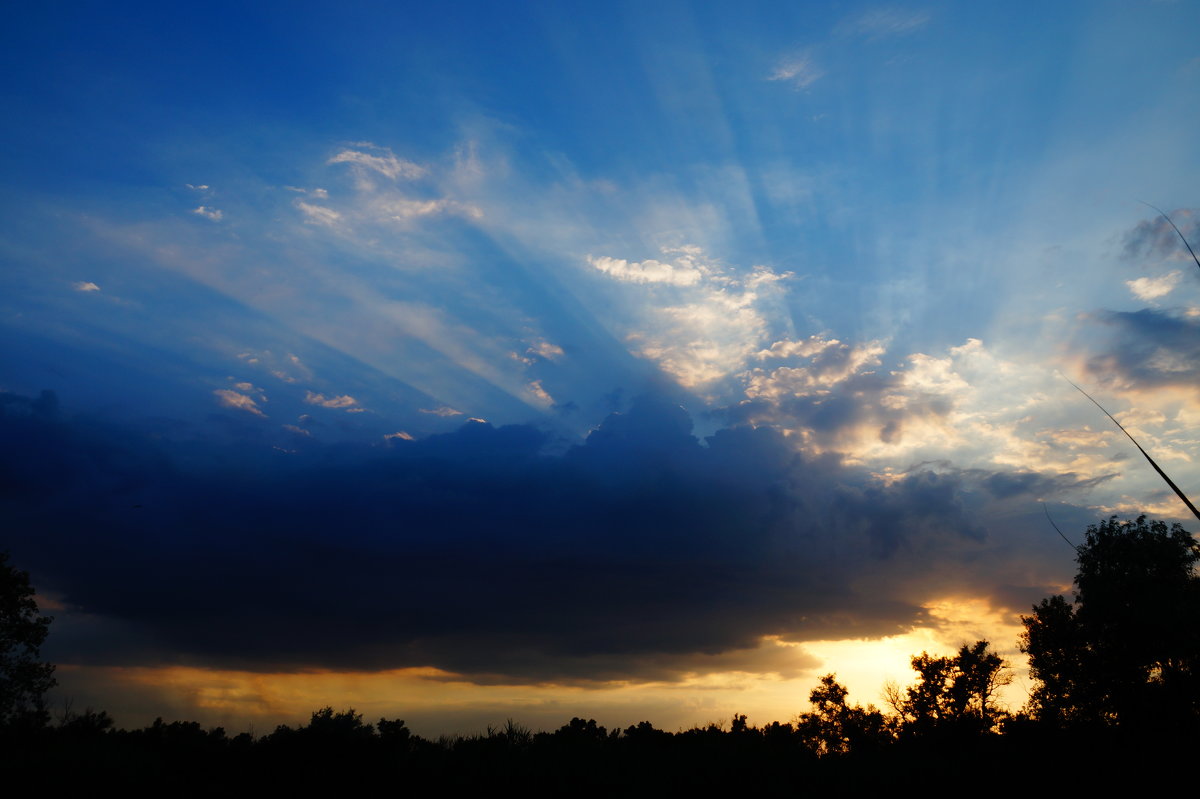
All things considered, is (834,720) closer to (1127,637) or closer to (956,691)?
(956,691)

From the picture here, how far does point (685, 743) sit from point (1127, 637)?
108ft

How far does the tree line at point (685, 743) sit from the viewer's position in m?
18.1

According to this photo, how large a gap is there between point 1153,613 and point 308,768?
46059 millimetres

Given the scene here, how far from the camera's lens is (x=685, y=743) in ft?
81.9

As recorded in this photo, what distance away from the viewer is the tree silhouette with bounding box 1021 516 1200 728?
36750 millimetres

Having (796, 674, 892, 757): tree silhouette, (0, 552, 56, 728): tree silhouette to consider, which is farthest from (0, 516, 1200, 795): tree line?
(796, 674, 892, 757): tree silhouette

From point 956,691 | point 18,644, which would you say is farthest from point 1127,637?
point 18,644

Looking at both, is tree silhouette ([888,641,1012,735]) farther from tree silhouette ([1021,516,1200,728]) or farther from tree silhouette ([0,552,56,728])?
tree silhouette ([0,552,56,728])

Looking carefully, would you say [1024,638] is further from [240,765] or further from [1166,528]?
[240,765]

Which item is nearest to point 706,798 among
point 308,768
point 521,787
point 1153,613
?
point 521,787

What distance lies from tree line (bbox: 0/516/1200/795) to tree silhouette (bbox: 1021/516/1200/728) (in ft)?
0.30

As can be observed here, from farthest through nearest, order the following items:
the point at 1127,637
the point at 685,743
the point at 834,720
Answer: the point at 834,720
the point at 1127,637
the point at 685,743

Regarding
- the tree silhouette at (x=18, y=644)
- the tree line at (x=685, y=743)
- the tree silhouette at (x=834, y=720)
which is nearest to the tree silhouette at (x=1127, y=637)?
the tree line at (x=685, y=743)

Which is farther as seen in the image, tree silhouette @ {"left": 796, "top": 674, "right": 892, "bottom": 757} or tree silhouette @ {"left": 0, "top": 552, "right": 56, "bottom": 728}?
tree silhouette @ {"left": 796, "top": 674, "right": 892, "bottom": 757}
